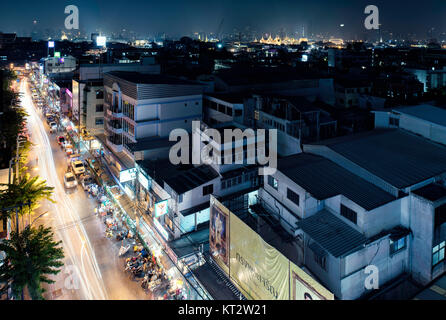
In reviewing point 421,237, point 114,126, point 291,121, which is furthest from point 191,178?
point 114,126

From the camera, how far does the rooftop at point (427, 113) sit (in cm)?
1444

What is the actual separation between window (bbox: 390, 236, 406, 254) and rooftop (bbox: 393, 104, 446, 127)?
6.25 meters

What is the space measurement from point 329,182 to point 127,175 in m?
10.8

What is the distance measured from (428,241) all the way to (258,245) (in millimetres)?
5457

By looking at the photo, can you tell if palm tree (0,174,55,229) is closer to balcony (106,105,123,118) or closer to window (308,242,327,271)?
balcony (106,105,123,118)

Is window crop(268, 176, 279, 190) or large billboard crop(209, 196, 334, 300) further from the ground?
window crop(268, 176, 279, 190)

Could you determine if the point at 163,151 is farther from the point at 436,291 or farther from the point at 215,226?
the point at 436,291

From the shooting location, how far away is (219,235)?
39.4 ft

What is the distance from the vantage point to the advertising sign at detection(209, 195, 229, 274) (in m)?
11.6

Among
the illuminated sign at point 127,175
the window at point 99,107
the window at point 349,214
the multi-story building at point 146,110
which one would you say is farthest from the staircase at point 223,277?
the window at point 99,107

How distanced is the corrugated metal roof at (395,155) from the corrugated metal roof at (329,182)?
1.94ft

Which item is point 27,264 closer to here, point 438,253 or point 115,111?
point 115,111

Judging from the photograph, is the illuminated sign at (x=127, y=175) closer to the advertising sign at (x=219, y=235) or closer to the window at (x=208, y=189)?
the window at (x=208, y=189)

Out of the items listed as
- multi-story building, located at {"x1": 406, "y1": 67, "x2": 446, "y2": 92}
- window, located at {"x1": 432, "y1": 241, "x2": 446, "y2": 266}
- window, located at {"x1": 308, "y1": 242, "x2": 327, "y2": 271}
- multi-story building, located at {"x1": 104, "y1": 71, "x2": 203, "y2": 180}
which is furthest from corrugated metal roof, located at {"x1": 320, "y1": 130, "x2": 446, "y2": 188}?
multi-story building, located at {"x1": 406, "y1": 67, "x2": 446, "y2": 92}
